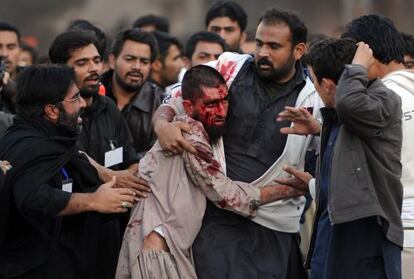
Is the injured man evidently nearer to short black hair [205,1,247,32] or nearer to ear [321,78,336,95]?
ear [321,78,336,95]

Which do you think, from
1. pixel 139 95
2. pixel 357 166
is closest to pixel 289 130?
pixel 357 166

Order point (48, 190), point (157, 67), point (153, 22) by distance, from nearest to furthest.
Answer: point (48, 190), point (157, 67), point (153, 22)

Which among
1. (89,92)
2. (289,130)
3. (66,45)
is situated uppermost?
(66,45)

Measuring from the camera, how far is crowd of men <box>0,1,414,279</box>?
530 cm

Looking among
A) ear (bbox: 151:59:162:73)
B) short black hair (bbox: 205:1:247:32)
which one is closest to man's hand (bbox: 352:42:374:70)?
short black hair (bbox: 205:1:247:32)

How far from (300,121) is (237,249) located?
0.82 m

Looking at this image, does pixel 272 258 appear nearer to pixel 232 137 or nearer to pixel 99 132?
pixel 232 137

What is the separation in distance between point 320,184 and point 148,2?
45.4 ft

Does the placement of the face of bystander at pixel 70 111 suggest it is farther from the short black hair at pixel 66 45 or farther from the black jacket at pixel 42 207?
the short black hair at pixel 66 45

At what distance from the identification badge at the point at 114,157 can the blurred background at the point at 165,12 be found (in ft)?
33.7

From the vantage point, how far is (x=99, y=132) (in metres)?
6.65

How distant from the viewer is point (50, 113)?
5.65 metres

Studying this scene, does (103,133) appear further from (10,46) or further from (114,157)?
(10,46)

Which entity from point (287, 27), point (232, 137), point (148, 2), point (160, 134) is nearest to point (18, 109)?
point (160, 134)
